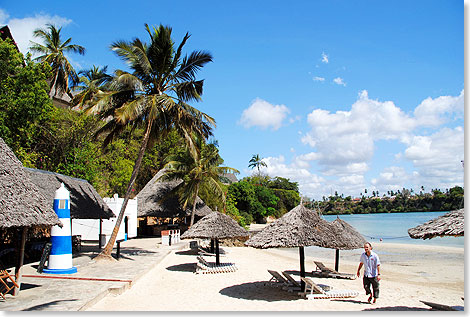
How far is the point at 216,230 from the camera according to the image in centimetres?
1163

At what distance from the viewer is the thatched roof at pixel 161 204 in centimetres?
2248

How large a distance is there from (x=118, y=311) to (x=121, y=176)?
19662 millimetres

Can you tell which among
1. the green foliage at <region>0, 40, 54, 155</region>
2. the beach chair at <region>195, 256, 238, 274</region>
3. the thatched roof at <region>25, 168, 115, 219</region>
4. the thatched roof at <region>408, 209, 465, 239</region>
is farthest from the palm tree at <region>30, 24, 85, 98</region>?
the thatched roof at <region>408, 209, 465, 239</region>

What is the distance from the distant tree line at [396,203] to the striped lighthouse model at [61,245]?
28.8 meters

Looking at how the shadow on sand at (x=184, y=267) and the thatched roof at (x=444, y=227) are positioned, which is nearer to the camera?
the thatched roof at (x=444, y=227)

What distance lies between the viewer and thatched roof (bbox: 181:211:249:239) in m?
11.5

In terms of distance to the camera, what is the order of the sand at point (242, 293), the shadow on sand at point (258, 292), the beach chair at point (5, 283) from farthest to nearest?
the shadow on sand at point (258, 292) → the sand at point (242, 293) → the beach chair at point (5, 283)

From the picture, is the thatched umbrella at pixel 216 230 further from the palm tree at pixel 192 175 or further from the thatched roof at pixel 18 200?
the palm tree at pixel 192 175

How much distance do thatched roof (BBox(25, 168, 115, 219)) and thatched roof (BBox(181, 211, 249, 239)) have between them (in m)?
3.31

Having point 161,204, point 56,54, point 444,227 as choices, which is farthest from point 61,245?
point 56,54

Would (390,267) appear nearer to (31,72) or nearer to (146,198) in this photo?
(146,198)

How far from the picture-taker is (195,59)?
507 inches

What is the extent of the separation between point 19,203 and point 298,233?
540cm

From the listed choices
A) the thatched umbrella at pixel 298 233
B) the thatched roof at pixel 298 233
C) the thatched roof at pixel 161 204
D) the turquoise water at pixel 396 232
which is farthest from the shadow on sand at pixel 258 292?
the turquoise water at pixel 396 232
